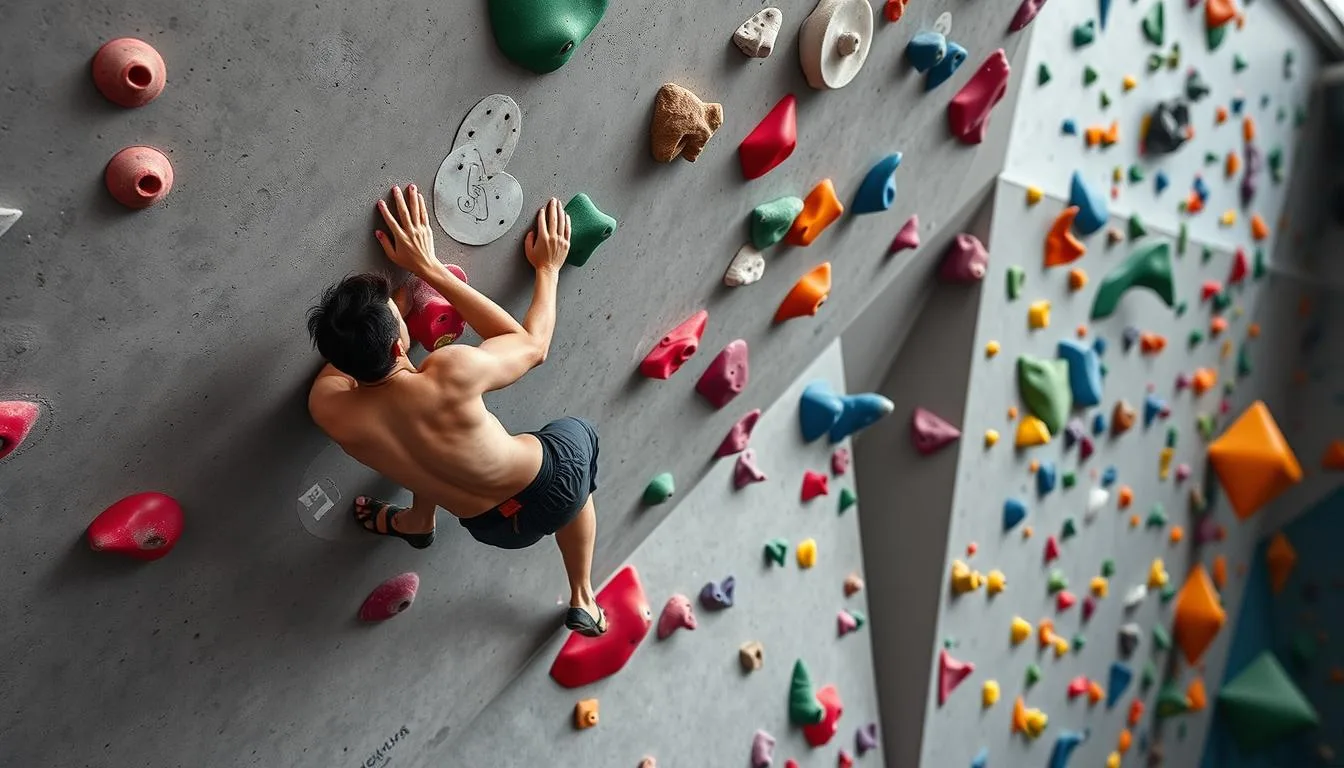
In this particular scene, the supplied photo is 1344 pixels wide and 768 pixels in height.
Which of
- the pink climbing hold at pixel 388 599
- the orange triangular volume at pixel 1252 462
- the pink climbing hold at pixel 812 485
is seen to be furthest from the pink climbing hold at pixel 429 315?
the orange triangular volume at pixel 1252 462

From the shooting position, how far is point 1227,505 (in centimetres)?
507

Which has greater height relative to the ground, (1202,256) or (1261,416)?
(1202,256)

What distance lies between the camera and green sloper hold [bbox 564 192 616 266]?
2.05 metres

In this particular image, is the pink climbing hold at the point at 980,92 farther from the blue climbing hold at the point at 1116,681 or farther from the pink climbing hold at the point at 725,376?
the blue climbing hold at the point at 1116,681

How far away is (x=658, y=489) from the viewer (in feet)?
8.78

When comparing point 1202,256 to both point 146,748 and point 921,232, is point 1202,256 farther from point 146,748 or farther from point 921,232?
point 146,748

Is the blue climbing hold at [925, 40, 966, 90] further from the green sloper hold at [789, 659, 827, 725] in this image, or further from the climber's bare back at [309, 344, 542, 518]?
the green sloper hold at [789, 659, 827, 725]

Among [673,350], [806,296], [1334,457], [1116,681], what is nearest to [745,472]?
[806,296]

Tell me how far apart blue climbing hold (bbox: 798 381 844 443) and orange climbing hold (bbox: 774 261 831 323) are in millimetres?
443

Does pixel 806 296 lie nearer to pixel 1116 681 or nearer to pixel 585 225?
pixel 585 225

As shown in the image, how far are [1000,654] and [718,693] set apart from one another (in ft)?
4.47

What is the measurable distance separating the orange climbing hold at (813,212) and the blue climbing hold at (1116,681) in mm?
2835

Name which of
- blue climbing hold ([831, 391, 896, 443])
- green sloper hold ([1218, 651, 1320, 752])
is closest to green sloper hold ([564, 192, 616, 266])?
blue climbing hold ([831, 391, 896, 443])

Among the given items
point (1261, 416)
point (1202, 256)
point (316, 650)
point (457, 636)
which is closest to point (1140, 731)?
point (1261, 416)
